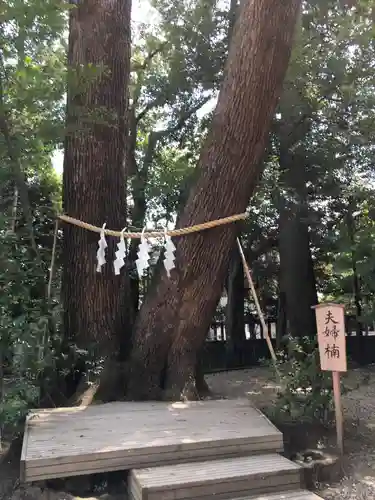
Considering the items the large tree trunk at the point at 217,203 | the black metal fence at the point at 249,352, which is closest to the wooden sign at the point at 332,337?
the large tree trunk at the point at 217,203

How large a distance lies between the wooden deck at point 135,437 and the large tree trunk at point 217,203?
1.61ft

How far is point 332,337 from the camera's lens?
4.53m

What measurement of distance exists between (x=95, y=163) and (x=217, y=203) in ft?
4.61

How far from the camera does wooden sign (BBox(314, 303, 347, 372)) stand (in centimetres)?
446

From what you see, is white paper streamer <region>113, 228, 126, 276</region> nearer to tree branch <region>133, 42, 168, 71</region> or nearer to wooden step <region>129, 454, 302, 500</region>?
wooden step <region>129, 454, 302, 500</region>

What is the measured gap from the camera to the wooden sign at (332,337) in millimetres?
4465

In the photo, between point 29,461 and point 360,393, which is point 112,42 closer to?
point 29,461

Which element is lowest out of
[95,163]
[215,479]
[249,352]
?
[215,479]

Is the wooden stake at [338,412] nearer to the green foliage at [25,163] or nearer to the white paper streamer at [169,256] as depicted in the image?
the white paper streamer at [169,256]

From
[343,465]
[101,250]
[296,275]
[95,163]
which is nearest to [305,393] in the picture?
[343,465]

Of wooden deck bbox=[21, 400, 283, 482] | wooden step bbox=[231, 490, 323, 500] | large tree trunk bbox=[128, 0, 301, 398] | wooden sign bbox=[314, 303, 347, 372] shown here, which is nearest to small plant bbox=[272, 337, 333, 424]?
wooden sign bbox=[314, 303, 347, 372]

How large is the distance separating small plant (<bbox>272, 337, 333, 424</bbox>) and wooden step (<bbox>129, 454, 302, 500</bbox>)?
41.9 inches

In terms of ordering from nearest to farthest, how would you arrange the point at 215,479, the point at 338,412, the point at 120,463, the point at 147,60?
the point at 215,479 < the point at 120,463 < the point at 338,412 < the point at 147,60

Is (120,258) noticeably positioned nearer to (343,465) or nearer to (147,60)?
(343,465)
